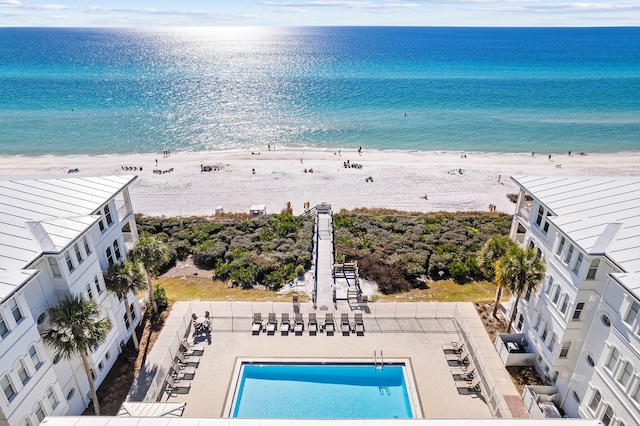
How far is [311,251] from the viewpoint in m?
39.2

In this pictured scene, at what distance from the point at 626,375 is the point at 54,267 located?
2697 centimetres

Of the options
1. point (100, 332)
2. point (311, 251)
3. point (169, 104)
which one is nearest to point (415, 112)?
point (169, 104)

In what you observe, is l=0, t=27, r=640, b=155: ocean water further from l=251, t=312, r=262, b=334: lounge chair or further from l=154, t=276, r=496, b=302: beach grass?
l=251, t=312, r=262, b=334: lounge chair

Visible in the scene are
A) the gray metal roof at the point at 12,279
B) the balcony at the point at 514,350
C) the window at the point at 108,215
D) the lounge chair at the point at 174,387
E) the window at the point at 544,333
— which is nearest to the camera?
the gray metal roof at the point at 12,279

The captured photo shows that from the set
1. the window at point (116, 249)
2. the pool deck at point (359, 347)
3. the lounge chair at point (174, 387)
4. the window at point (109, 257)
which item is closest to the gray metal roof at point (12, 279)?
the window at point (109, 257)

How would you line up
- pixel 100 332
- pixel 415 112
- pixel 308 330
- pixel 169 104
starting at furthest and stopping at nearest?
1. pixel 169 104
2. pixel 415 112
3. pixel 308 330
4. pixel 100 332

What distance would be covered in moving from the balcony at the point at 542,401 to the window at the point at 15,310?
1000 inches

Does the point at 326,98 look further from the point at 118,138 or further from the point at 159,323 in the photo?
the point at 159,323

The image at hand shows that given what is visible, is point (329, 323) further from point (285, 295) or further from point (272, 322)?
point (285, 295)

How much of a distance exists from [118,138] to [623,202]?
90.8 meters

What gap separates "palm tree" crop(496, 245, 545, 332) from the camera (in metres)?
24.2

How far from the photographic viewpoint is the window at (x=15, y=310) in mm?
16766

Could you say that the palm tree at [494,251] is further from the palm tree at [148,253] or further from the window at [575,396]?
the palm tree at [148,253]

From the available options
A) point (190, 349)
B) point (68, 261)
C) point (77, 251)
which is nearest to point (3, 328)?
point (68, 261)
